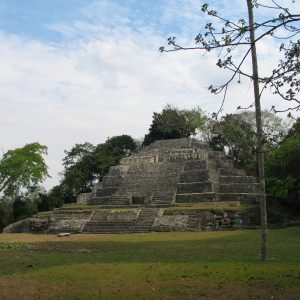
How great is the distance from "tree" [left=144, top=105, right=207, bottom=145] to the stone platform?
7845mm

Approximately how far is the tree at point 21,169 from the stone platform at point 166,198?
6.82 meters

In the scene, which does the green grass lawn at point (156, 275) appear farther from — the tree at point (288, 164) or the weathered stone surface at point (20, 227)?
the weathered stone surface at point (20, 227)

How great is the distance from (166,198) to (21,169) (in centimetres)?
1580

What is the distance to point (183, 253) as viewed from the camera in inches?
588

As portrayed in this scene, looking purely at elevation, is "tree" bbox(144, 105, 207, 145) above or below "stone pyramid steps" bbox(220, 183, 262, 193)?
above

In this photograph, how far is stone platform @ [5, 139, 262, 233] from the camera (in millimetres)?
27812

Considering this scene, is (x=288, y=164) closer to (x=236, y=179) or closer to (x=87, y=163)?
(x=236, y=179)

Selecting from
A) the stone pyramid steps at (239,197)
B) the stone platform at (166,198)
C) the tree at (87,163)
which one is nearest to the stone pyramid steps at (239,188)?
the stone platform at (166,198)

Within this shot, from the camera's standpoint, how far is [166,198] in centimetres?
3519

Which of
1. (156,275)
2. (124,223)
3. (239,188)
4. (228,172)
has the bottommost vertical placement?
(156,275)

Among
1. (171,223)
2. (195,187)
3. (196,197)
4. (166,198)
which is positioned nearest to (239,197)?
(196,197)

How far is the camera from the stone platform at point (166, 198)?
91.2 ft

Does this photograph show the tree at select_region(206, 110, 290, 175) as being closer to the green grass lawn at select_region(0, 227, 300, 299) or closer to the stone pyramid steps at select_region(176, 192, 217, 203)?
the stone pyramid steps at select_region(176, 192, 217, 203)

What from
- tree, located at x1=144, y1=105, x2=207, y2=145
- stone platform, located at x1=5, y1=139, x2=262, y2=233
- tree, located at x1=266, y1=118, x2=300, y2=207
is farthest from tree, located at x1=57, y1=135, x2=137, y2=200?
tree, located at x1=266, y1=118, x2=300, y2=207
